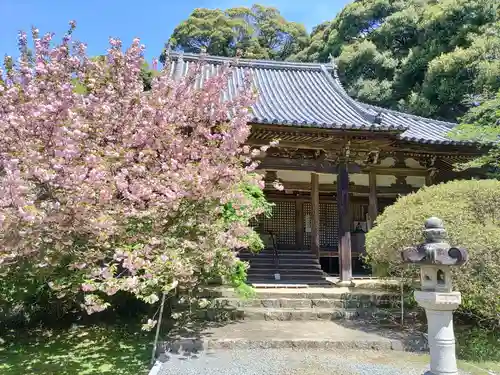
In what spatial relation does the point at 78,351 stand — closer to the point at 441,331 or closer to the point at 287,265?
the point at 441,331

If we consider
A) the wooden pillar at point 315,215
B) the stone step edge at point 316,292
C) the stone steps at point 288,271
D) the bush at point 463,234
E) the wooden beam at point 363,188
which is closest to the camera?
the bush at point 463,234

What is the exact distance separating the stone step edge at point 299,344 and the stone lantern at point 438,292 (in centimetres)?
221

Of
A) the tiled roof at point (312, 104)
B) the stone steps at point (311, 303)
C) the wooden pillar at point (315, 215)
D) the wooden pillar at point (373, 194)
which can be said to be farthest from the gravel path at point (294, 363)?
the wooden pillar at point (373, 194)

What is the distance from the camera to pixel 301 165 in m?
9.62

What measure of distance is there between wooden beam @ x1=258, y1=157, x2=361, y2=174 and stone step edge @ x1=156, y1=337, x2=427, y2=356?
14.8 feet

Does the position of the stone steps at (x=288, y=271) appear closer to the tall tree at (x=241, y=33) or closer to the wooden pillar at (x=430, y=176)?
the wooden pillar at (x=430, y=176)

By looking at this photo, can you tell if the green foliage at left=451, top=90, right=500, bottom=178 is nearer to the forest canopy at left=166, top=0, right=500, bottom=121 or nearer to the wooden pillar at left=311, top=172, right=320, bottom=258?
the forest canopy at left=166, top=0, right=500, bottom=121

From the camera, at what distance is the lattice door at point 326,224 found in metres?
12.8

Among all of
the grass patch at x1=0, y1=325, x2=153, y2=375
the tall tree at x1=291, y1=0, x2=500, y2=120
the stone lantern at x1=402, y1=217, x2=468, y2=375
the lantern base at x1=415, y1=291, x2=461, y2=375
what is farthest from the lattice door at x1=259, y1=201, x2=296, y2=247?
the lantern base at x1=415, y1=291, x2=461, y2=375

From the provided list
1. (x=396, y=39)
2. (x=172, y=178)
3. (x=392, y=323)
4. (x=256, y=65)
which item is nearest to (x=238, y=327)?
(x=392, y=323)

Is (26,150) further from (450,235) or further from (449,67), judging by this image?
(449,67)

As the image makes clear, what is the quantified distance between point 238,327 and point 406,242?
2.94 meters

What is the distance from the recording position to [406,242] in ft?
19.9

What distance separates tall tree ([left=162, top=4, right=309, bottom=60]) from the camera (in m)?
38.6
